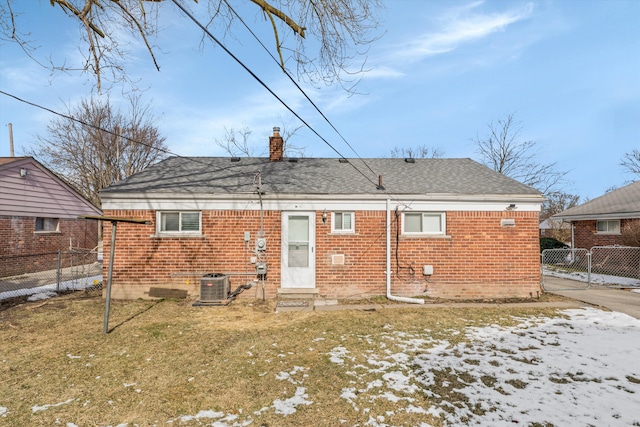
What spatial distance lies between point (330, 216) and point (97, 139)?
25.6 m

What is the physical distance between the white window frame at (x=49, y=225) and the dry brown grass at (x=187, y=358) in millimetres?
8018

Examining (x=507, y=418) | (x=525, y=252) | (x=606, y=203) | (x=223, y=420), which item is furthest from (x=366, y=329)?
(x=606, y=203)

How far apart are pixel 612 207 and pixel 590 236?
5.63 feet

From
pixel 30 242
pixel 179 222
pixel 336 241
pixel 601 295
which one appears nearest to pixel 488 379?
pixel 336 241

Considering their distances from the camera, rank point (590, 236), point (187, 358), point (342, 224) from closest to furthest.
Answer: point (187, 358), point (342, 224), point (590, 236)

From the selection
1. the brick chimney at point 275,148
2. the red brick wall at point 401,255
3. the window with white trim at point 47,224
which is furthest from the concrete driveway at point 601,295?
the window with white trim at point 47,224

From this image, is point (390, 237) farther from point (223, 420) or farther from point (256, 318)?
point (223, 420)

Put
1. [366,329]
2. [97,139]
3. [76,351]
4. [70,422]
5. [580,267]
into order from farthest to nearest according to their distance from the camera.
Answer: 1. [97,139]
2. [580,267]
3. [366,329]
4. [76,351]
5. [70,422]

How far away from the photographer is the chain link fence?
9859 mm

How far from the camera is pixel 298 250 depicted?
9.01m

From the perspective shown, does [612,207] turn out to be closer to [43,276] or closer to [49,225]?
[43,276]

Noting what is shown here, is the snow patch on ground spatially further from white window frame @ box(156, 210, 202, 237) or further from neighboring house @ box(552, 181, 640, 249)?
neighboring house @ box(552, 181, 640, 249)

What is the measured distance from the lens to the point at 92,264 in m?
16.1

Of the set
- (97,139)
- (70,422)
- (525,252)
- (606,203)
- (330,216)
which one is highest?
(97,139)
